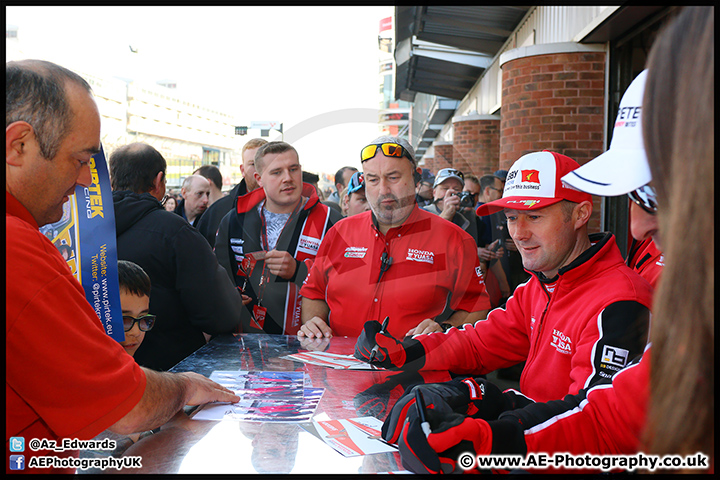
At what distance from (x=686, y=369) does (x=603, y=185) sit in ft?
1.59

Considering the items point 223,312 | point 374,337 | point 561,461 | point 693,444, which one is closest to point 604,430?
point 561,461

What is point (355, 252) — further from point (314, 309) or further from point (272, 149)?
point (272, 149)

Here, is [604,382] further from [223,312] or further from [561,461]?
[223,312]

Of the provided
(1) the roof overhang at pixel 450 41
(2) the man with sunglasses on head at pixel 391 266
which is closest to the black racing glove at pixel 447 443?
(2) the man with sunglasses on head at pixel 391 266

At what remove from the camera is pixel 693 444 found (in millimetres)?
768

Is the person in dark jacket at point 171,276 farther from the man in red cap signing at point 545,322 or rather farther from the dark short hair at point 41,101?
the dark short hair at point 41,101

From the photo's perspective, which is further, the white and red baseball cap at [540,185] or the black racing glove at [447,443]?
the white and red baseball cap at [540,185]

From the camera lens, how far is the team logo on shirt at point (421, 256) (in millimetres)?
2906

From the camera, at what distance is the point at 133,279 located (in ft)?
7.28

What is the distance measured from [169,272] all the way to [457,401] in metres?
1.64

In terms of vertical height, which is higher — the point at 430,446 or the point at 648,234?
the point at 648,234

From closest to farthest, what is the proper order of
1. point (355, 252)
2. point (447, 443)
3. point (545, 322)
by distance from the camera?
point (447, 443)
point (545, 322)
point (355, 252)

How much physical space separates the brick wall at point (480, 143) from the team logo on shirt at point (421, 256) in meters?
7.36

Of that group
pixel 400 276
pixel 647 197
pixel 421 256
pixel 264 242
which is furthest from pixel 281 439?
pixel 264 242
